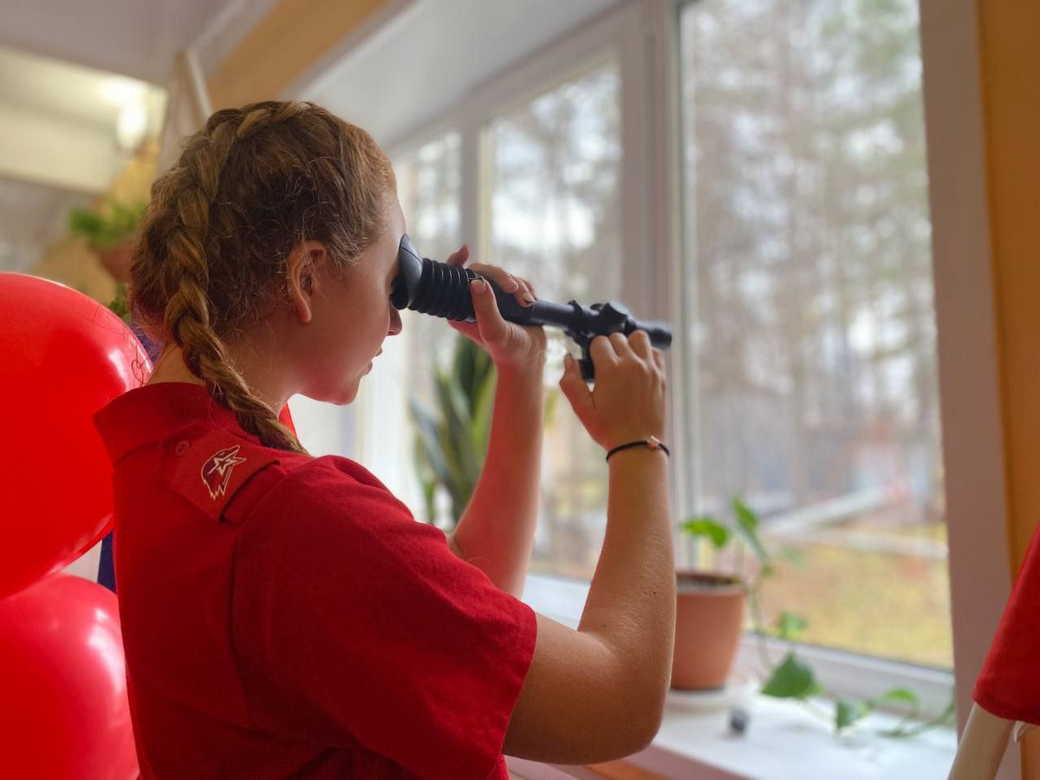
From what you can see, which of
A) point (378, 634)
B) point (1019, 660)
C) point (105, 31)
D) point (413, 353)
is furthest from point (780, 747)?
point (105, 31)

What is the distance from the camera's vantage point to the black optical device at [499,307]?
2.53 ft

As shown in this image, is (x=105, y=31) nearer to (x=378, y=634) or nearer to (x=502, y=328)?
(x=502, y=328)

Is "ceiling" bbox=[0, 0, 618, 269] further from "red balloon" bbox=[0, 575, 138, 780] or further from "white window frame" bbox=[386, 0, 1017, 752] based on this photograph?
"red balloon" bbox=[0, 575, 138, 780]

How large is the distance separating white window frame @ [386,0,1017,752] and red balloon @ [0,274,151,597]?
0.91 meters

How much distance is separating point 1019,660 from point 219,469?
619mm

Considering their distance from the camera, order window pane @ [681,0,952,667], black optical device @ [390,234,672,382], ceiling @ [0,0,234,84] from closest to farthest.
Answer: black optical device @ [390,234,672,382] < window pane @ [681,0,952,667] < ceiling @ [0,0,234,84]

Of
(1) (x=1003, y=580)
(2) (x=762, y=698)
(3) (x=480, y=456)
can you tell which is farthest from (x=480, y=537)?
(3) (x=480, y=456)

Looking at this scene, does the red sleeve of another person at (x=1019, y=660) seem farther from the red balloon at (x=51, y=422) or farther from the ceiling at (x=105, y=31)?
the ceiling at (x=105, y=31)

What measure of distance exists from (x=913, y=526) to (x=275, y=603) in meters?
1.50

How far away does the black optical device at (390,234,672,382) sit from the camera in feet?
2.53

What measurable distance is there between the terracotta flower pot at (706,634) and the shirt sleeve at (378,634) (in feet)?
2.51

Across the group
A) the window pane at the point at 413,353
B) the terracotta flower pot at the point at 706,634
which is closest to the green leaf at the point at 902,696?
the terracotta flower pot at the point at 706,634

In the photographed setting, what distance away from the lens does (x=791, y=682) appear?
1.21m

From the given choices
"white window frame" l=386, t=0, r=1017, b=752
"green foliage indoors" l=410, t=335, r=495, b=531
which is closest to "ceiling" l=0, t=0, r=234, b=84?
"white window frame" l=386, t=0, r=1017, b=752
